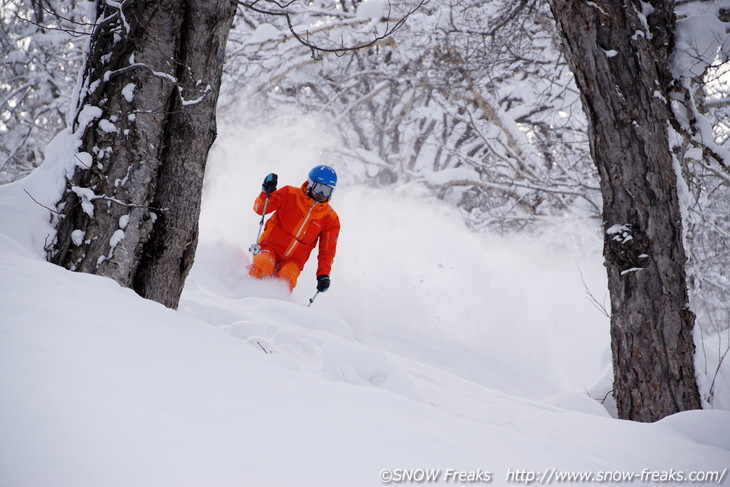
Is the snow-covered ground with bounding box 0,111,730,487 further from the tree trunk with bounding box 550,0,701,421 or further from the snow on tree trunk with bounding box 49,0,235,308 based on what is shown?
the tree trunk with bounding box 550,0,701,421

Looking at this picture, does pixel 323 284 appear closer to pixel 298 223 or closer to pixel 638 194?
pixel 298 223

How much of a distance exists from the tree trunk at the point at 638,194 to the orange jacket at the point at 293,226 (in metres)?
3.66

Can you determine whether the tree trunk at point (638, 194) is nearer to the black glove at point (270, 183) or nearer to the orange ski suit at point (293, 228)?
the black glove at point (270, 183)

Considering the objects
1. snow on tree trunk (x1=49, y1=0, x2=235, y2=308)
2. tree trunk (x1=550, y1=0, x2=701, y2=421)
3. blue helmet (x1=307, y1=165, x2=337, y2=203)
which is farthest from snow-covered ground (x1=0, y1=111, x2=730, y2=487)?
blue helmet (x1=307, y1=165, x2=337, y2=203)

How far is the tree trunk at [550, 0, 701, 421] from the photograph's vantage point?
3.04 meters

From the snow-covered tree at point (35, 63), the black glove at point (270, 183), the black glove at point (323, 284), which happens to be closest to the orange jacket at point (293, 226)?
the black glove at point (323, 284)

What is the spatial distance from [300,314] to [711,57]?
3.37 metres

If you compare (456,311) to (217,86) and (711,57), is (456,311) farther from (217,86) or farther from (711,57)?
(217,86)

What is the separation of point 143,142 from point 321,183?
3712 millimetres

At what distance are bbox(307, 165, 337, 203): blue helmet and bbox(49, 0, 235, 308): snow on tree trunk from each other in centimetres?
344

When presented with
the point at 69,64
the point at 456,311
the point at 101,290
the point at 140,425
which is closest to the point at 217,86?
the point at 101,290

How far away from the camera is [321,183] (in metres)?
6.14

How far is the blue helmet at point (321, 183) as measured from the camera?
6.12 metres

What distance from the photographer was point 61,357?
1.19 m
